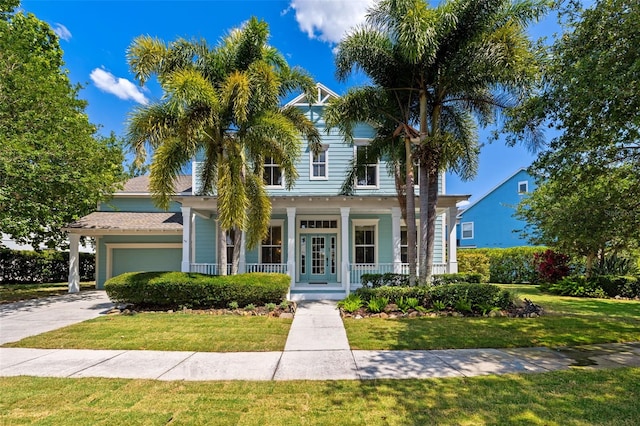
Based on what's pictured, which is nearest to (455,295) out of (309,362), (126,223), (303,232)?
(309,362)

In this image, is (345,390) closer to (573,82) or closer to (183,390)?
(183,390)

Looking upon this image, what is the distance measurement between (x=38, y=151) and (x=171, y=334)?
282 inches

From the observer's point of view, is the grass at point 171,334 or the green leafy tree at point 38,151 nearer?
the grass at point 171,334

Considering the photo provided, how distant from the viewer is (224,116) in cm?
959

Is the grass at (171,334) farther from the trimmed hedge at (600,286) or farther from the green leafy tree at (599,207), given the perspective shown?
the trimmed hedge at (600,286)

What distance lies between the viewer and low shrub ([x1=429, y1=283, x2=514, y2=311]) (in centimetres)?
902

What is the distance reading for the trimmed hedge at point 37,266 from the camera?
1741 centimetres

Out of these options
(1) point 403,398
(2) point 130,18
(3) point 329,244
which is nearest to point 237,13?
(2) point 130,18

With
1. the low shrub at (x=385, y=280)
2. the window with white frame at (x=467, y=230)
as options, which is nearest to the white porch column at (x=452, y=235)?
the low shrub at (x=385, y=280)

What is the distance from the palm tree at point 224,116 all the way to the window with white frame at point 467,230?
21310mm

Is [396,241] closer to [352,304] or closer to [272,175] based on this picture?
[352,304]

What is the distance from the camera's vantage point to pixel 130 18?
11.4 metres

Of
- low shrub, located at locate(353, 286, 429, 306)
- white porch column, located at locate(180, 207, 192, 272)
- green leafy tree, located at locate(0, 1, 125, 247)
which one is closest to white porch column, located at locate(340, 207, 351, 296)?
low shrub, located at locate(353, 286, 429, 306)

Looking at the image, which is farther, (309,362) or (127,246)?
(127,246)
